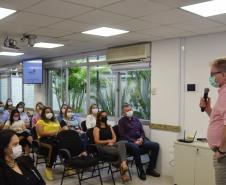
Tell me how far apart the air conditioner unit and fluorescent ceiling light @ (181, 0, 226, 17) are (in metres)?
2.04

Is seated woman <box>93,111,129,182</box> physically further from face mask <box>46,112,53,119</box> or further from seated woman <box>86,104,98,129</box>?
face mask <box>46,112,53,119</box>

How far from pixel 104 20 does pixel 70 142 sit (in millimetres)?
2133

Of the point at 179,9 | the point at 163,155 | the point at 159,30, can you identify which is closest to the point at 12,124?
the point at 163,155

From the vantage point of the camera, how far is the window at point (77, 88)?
7.60 m

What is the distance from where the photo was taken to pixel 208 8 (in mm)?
3312

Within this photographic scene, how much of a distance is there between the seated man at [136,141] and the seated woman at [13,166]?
2699 mm

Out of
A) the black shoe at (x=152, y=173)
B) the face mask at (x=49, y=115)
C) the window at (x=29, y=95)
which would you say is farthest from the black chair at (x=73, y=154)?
the window at (x=29, y=95)

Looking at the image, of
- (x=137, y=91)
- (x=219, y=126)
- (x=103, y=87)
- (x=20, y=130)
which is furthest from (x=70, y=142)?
→ (x=219, y=126)

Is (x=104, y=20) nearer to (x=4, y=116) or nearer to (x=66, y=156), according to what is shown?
(x=66, y=156)

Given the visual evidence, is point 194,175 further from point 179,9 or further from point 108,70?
point 108,70

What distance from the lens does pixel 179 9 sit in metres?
3.33

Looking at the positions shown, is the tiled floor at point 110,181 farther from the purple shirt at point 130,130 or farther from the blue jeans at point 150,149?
the purple shirt at point 130,130

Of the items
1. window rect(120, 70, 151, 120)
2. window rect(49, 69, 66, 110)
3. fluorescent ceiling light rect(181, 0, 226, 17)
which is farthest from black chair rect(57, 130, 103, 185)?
window rect(49, 69, 66, 110)

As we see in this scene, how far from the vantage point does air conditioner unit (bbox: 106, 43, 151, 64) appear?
5.52m
